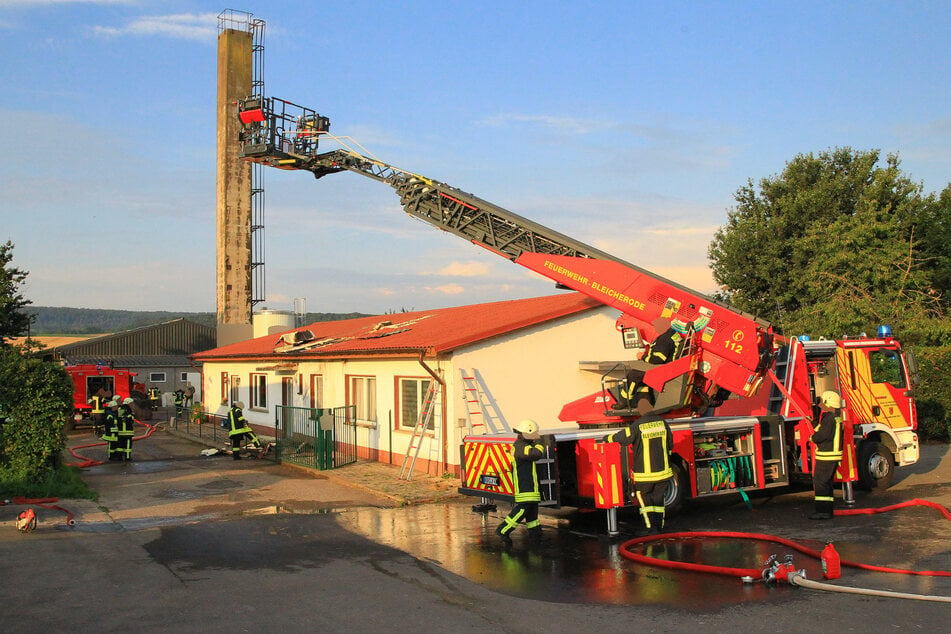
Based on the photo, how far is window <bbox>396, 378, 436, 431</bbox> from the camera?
17.3 meters

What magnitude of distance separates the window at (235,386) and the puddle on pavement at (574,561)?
18564mm

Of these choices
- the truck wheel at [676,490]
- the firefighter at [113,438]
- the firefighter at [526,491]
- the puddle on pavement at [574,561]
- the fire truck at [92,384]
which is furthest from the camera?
the fire truck at [92,384]

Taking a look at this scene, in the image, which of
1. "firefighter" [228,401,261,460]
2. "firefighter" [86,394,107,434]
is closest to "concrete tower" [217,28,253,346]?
"firefighter" [86,394,107,434]

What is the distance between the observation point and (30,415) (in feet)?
45.5

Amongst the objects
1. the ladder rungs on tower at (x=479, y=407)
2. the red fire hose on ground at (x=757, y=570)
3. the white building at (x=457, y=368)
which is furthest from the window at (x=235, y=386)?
the red fire hose on ground at (x=757, y=570)

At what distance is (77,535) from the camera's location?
11.1m

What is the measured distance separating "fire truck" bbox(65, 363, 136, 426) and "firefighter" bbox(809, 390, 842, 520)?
99.6 ft

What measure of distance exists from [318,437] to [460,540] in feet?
25.6

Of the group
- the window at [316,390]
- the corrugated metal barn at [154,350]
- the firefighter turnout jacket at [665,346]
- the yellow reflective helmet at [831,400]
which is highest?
the corrugated metal barn at [154,350]

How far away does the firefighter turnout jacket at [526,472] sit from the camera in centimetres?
1036

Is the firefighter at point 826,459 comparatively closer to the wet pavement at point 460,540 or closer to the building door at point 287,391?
the wet pavement at point 460,540

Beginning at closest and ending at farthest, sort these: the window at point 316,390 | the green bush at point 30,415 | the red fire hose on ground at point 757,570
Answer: the red fire hose on ground at point 757,570 → the green bush at point 30,415 → the window at point 316,390

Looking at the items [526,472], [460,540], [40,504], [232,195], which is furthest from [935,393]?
[232,195]

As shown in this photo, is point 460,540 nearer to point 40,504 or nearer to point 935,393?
point 40,504
